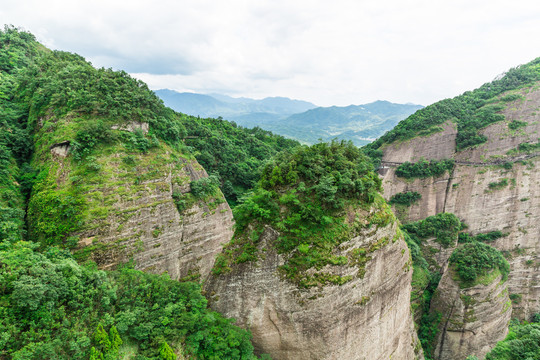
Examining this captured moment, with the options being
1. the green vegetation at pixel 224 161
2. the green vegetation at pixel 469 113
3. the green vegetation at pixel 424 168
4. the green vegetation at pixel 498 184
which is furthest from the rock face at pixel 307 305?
the green vegetation at pixel 469 113

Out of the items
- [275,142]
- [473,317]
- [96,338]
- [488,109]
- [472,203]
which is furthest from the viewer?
[275,142]

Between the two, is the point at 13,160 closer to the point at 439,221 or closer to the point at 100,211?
the point at 100,211

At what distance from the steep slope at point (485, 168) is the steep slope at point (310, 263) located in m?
32.7

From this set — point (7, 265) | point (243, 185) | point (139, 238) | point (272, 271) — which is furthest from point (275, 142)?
point (7, 265)

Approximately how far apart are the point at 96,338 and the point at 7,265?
544 cm

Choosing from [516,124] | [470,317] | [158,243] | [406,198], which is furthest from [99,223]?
[516,124]

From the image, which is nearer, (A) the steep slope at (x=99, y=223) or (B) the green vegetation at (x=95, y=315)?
(B) the green vegetation at (x=95, y=315)

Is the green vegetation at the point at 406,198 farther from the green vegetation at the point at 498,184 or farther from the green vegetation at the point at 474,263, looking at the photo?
the green vegetation at the point at 474,263

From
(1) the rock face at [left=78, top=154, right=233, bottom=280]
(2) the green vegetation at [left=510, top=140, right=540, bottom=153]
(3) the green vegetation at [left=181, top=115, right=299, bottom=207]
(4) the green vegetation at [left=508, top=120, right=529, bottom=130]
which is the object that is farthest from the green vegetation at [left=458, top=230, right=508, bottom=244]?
(1) the rock face at [left=78, top=154, right=233, bottom=280]

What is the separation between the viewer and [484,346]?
26.0 meters

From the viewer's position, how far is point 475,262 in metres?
25.8

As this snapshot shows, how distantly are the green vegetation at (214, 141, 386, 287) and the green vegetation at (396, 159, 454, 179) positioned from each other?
1264 inches

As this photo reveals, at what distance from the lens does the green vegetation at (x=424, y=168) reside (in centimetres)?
4266

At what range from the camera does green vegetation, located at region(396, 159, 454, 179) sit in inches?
1679
